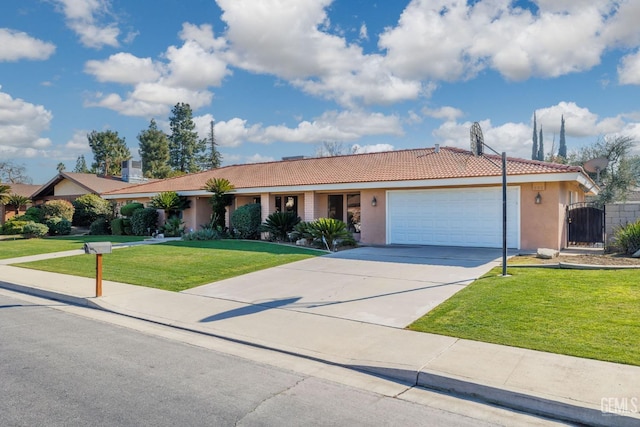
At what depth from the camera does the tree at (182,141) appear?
Answer: 61.9 meters

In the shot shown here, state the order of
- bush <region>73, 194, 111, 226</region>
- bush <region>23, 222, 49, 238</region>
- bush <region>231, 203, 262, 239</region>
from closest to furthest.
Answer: bush <region>231, 203, 262, 239</region> → bush <region>23, 222, 49, 238</region> → bush <region>73, 194, 111, 226</region>

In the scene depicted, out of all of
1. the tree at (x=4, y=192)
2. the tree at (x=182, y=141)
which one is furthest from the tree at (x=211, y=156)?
the tree at (x=4, y=192)

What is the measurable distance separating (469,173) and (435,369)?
12424mm

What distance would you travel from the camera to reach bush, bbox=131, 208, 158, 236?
2530 centimetres

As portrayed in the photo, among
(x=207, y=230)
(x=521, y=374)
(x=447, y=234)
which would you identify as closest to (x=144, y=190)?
(x=207, y=230)

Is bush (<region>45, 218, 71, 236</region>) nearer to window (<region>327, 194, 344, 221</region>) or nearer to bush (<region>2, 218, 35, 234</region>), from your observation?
bush (<region>2, 218, 35, 234</region>)

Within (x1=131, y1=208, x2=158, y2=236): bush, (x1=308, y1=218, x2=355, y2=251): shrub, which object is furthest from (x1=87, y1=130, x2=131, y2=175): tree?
(x1=308, y1=218, x2=355, y2=251): shrub

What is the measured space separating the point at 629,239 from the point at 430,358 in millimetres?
10549

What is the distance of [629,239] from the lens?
12766mm

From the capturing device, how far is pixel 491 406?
4.43 m

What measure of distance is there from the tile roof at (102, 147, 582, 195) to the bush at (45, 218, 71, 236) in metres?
3.26

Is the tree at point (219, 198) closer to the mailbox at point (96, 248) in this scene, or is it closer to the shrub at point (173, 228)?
the shrub at point (173, 228)

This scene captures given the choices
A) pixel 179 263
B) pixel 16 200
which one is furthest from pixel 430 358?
pixel 16 200

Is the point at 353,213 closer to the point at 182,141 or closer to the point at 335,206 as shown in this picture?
the point at 335,206
